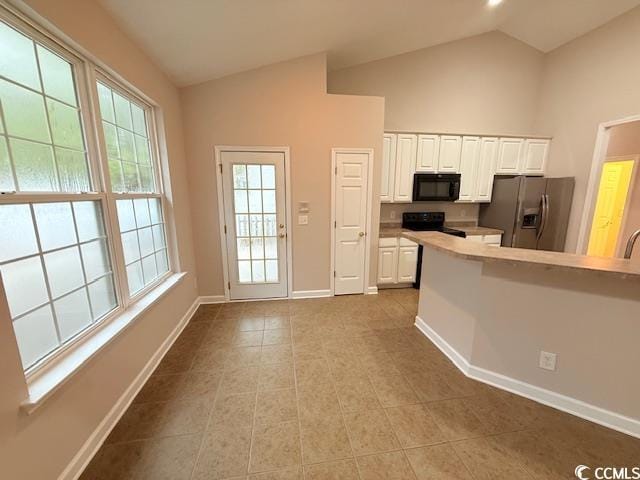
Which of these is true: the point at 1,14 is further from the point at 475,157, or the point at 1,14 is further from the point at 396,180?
the point at 475,157

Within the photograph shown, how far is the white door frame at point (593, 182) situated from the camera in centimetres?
340

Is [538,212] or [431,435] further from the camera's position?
[538,212]

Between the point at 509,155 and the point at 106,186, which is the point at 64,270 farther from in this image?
the point at 509,155

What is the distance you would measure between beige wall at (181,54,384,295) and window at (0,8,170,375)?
932 millimetres

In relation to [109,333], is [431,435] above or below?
below

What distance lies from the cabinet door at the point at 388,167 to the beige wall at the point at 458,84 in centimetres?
52

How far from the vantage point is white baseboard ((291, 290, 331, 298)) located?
3535mm

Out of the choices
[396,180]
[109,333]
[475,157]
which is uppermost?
[475,157]

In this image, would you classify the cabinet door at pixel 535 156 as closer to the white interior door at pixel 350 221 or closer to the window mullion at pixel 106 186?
the white interior door at pixel 350 221

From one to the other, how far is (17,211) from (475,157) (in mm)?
4768

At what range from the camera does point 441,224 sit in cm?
421

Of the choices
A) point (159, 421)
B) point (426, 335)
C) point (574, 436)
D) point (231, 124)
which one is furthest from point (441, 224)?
point (159, 421)

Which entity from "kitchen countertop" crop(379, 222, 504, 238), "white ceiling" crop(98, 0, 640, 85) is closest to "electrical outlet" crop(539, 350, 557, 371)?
"kitchen countertop" crop(379, 222, 504, 238)

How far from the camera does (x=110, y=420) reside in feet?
5.27
